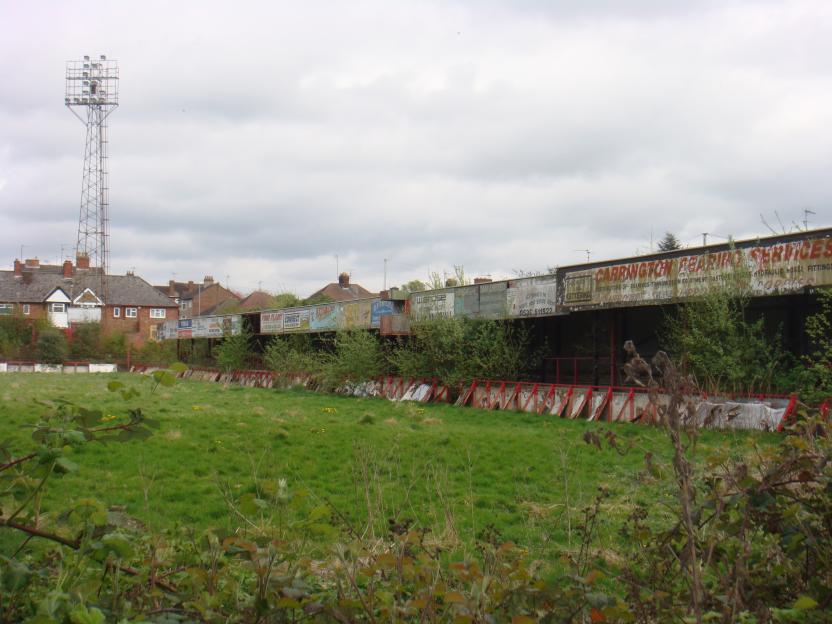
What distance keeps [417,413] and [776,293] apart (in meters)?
9.76

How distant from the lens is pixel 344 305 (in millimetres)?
34844

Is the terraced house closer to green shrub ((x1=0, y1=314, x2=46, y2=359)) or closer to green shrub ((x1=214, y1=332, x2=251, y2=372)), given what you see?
green shrub ((x1=0, y1=314, x2=46, y2=359))

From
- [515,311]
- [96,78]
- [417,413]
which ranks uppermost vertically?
[96,78]

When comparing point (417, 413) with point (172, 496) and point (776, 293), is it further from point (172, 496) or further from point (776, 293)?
point (172, 496)

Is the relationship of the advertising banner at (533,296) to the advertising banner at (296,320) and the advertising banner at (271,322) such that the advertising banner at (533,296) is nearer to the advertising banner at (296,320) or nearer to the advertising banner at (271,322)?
the advertising banner at (296,320)

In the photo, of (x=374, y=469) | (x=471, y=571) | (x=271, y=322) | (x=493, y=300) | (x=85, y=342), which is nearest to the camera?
(x=471, y=571)

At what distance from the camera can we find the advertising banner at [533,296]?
24.4 m

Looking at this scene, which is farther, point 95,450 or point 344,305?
point 344,305

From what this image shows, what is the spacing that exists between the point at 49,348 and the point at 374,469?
2587 inches

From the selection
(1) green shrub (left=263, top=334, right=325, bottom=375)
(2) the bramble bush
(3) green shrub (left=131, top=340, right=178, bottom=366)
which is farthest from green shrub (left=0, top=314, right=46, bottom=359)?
(2) the bramble bush

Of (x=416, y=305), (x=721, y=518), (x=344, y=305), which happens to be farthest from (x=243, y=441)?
(x=344, y=305)

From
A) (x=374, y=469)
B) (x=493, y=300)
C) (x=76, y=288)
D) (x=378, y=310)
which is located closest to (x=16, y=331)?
(x=76, y=288)

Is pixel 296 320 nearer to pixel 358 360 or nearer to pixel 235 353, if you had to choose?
pixel 235 353

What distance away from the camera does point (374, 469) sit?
6016 mm
